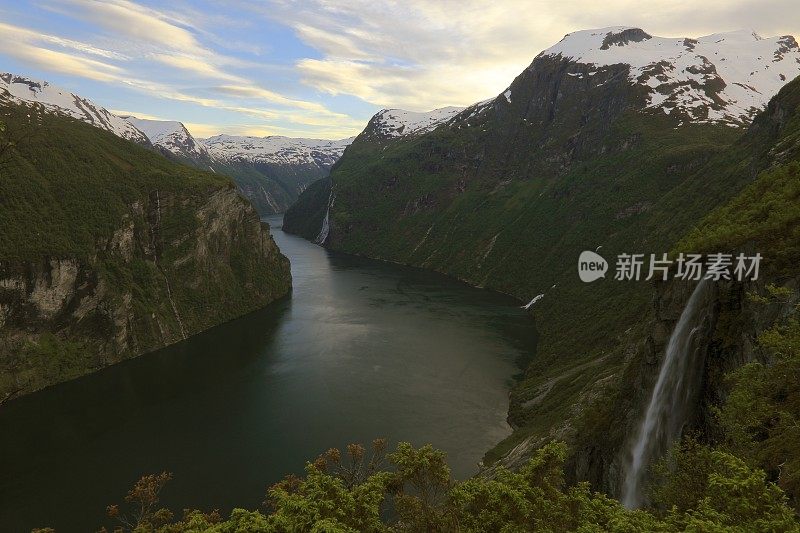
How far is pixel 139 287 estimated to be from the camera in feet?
397

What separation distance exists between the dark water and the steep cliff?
747 cm

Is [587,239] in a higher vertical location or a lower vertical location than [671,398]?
higher

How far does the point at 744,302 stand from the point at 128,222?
436ft

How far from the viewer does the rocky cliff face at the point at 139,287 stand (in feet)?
306

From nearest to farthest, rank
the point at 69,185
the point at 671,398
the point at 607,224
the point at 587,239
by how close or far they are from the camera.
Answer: the point at 671,398, the point at 69,185, the point at 607,224, the point at 587,239

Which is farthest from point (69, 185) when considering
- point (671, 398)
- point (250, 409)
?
point (671, 398)

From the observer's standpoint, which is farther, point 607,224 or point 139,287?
point 607,224

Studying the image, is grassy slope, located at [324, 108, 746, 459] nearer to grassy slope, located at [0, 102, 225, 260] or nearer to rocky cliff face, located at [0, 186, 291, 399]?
rocky cliff face, located at [0, 186, 291, 399]

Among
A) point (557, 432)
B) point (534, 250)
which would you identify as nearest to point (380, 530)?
point (557, 432)

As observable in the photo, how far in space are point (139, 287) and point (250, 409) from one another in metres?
60.7

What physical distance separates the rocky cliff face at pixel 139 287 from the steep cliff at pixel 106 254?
10.2 inches

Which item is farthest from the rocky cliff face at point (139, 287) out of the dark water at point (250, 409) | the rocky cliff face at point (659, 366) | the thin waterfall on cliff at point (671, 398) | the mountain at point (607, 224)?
the thin waterfall on cliff at point (671, 398)

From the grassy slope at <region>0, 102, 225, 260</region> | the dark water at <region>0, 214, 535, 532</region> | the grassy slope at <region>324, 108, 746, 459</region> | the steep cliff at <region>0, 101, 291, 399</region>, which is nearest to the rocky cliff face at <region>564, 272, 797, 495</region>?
the grassy slope at <region>324, 108, 746, 459</region>

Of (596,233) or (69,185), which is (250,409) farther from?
(596,233)
